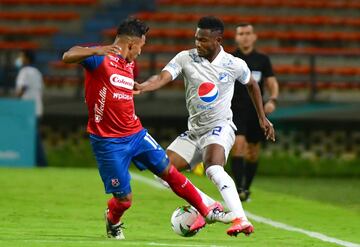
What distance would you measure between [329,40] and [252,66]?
1159 centimetres

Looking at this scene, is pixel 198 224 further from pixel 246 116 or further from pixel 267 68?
pixel 267 68

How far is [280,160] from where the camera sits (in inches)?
833

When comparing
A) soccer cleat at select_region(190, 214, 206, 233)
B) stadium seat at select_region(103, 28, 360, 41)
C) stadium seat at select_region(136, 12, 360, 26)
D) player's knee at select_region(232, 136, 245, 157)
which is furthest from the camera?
stadium seat at select_region(136, 12, 360, 26)

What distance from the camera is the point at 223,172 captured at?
1035 centimetres

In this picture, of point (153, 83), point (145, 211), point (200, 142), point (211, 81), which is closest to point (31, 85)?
point (145, 211)

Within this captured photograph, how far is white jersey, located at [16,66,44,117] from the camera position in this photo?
67.6 ft

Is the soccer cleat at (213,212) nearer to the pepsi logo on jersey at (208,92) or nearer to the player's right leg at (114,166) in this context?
the player's right leg at (114,166)

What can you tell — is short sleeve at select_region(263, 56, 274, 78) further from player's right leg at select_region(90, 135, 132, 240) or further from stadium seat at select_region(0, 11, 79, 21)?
stadium seat at select_region(0, 11, 79, 21)

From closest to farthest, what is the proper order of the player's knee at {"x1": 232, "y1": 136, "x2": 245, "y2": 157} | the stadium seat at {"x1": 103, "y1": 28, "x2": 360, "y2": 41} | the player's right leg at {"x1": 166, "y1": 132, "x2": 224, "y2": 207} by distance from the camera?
the player's right leg at {"x1": 166, "y1": 132, "x2": 224, "y2": 207} → the player's knee at {"x1": 232, "y1": 136, "x2": 245, "y2": 157} → the stadium seat at {"x1": 103, "y1": 28, "x2": 360, "y2": 41}

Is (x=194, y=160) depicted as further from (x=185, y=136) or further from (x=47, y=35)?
(x=47, y=35)

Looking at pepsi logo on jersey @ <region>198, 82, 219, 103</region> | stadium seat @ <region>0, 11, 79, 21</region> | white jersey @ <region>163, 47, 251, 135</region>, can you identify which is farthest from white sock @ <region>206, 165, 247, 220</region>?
stadium seat @ <region>0, 11, 79, 21</region>

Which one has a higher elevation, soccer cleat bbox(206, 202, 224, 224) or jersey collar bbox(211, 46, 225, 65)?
jersey collar bbox(211, 46, 225, 65)

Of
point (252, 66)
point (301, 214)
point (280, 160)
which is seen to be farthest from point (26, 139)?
point (301, 214)

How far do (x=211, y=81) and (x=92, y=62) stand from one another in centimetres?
156
